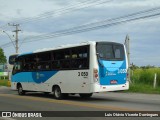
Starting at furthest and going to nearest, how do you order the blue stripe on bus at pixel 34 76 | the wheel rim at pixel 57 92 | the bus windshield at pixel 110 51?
the blue stripe on bus at pixel 34 76 < the wheel rim at pixel 57 92 < the bus windshield at pixel 110 51

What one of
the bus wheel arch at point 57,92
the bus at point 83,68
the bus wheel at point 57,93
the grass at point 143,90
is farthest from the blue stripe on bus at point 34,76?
the grass at point 143,90

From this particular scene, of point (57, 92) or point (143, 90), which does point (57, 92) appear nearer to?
point (57, 92)

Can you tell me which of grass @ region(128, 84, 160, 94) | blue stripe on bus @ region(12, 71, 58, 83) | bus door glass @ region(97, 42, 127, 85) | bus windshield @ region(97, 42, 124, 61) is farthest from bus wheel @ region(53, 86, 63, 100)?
grass @ region(128, 84, 160, 94)

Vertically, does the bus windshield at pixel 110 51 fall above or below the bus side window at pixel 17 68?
above

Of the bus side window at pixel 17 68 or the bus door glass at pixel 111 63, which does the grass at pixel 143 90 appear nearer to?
the bus door glass at pixel 111 63

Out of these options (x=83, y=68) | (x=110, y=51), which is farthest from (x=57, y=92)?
(x=110, y=51)

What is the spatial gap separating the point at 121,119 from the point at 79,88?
26.8 feet

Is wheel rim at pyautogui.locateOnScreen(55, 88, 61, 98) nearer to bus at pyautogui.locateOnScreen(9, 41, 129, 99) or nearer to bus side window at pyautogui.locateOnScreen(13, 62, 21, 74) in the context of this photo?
bus at pyautogui.locateOnScreen(9, 41, 129, 99)

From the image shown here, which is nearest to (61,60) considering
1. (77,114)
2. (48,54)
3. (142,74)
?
(48,54)

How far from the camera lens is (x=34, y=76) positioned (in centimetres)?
2541

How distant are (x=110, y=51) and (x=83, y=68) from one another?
1.67 m

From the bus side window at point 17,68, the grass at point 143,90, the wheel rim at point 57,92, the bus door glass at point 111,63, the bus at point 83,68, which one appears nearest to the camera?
the bus at point 83,68

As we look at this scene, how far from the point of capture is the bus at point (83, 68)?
2022 centimetres

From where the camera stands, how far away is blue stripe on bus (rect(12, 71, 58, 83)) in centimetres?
2378
